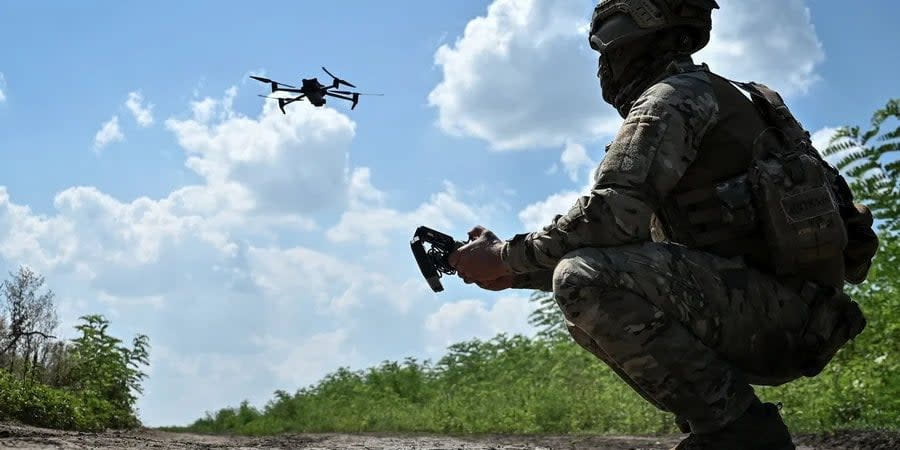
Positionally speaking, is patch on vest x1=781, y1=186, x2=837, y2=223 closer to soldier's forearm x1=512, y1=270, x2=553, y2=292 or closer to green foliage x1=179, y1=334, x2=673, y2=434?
soldier's forearm x1=512, y1=270, x2=553, y2=292

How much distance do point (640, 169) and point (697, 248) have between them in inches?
21.0

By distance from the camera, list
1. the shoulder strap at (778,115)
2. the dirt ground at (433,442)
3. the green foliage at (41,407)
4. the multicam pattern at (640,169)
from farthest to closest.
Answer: the green foliage at (41,407)
the dirt ground at (433,442)
the shoulder strap at (778,115)
the multicam pattern at (640,169)

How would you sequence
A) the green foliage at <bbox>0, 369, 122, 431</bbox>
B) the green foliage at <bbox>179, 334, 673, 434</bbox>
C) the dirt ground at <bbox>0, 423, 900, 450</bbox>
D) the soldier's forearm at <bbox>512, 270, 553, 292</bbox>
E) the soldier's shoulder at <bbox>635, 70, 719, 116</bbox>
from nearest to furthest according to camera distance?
the soldier's shoulder at <bbox>635, 70, 719, 116</bbox> < the soldier's forearm at <bbox>512, 270, 553, 292</bbox> < the dirt ground at <bbox>0, 423, 900, 450</bbox> < the green foliage at <bbox>0, 369, 122, 431</bbox> < the green foliage at <bbox>179, 334, 673, 434</bbox>

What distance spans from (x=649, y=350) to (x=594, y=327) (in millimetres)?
209

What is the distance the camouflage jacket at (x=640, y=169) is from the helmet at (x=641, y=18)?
32 centimetres

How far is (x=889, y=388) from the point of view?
279 inches

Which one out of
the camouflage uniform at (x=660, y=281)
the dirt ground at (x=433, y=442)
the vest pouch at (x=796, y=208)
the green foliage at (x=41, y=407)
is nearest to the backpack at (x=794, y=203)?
the vest pouch at (x=796, y=208)

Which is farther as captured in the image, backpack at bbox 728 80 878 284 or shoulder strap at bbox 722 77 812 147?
shoulder strap at bbox 722 77 812 147

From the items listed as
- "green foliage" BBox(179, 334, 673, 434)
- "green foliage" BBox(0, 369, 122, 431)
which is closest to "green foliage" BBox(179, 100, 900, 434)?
"green foliage" BBox(179, 334, 673, 434)

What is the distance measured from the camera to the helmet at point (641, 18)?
12.2 ft

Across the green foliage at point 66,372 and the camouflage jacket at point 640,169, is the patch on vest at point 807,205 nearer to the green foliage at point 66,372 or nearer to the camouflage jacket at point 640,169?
the camouflage jacket at point 640,169

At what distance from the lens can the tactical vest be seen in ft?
11.4

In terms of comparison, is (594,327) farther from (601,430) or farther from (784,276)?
(601,430)

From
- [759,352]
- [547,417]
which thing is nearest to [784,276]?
[759,352]
